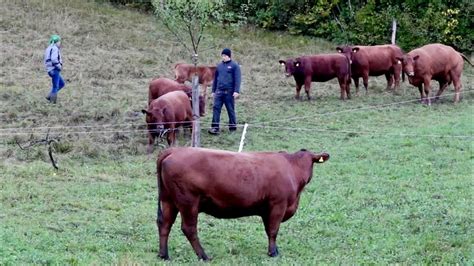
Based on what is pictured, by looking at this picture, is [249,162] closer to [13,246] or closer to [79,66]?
[13,246]

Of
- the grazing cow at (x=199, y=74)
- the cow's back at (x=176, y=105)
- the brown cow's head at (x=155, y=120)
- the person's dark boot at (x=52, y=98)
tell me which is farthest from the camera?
the grazing cow at (x=199, y=74)

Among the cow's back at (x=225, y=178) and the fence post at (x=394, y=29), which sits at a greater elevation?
the fence post at (x=394, y=29)

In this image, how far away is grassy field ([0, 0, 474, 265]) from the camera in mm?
9867

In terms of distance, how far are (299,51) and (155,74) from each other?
702cm

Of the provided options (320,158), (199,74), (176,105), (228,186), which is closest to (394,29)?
(199,74)

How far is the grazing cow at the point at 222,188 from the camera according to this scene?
9.10 metres

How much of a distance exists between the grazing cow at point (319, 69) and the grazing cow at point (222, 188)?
13208 mm

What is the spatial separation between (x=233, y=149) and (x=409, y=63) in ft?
24.8

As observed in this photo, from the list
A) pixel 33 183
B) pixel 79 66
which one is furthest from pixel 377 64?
pixel 33 183

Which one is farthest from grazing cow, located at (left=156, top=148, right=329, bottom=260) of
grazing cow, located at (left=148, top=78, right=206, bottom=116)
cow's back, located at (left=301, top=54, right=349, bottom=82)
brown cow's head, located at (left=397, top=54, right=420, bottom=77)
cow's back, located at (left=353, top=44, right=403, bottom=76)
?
cow's back, located at (left=353, top=44, right=403, bottom=76)

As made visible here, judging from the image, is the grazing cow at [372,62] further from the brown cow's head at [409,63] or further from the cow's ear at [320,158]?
the cow's ear at [320,158]

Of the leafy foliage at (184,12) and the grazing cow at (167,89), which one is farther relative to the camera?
the leafy foliage at (184,12)

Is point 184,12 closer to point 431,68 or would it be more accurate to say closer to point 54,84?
point 54,84

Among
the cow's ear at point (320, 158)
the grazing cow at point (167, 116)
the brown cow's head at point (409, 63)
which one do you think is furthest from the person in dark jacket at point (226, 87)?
the cow's ear at point (320, 158)
